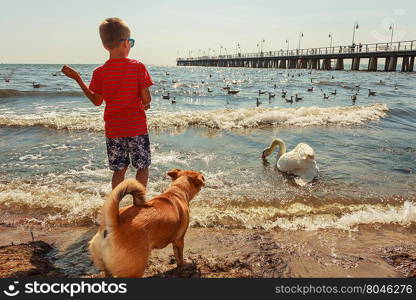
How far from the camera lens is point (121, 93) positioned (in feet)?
10.8

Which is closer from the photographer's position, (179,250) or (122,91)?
(179,250)

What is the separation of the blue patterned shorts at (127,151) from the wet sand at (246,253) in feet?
3.31

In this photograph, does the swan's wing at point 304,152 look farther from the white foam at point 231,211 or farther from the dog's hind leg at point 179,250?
the dog's hind leg at point 179,250

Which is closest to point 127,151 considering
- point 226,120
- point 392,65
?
point 226,120

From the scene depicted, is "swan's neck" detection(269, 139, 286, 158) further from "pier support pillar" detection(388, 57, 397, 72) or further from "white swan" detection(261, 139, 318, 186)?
"pier support pillar" detection(388, 57, 397, 72)

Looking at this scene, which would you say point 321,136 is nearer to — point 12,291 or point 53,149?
point 53,149

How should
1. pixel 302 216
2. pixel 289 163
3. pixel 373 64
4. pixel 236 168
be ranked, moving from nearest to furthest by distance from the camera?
pixel 302 216 → pixel 289 163 → pixel 236 168 → pixel 373 64

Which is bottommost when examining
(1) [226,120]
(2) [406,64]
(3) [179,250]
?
A: (1) [226,120]

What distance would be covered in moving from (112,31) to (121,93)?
647 mm

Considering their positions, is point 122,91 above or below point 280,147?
above

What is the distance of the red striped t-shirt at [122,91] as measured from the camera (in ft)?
10.7

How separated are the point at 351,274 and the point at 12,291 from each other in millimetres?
3005

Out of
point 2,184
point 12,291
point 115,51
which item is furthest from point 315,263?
point 2,184
